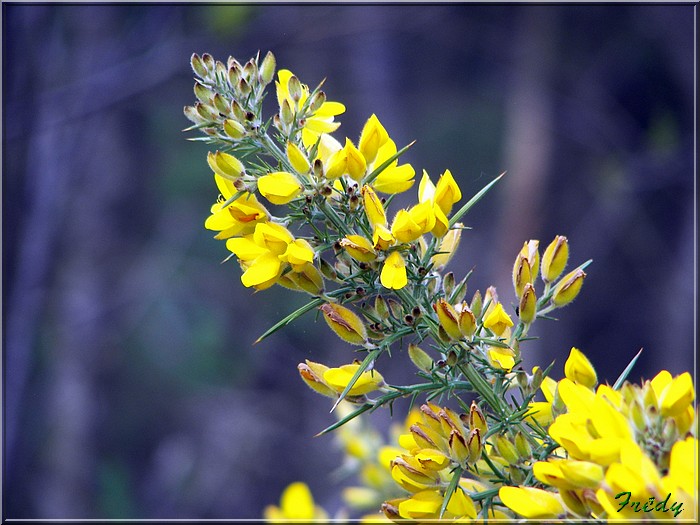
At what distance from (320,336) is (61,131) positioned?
2372mm

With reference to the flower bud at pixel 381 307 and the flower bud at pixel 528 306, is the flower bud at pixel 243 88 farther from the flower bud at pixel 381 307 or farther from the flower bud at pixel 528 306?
the flower bud at pixel 528 306

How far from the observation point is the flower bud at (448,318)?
30.0 inches

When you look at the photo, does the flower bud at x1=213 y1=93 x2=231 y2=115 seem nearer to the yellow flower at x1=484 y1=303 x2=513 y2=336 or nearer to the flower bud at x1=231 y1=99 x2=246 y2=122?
the flower bud at x1=231 y1=99 x2=246 y2=122

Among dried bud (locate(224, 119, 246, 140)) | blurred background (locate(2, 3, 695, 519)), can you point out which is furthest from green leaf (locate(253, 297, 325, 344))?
blurred background (locate(2, 3, 695, 519))

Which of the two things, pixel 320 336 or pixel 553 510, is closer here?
pixel 553 510

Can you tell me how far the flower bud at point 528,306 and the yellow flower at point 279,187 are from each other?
313 mm

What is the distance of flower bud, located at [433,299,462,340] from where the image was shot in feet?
2.50

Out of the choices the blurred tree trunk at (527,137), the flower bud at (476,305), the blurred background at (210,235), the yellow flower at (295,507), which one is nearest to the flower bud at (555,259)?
the flower bud at (476,305)

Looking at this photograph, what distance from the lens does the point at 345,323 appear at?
2.66 ft

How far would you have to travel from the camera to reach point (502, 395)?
0.81 meters

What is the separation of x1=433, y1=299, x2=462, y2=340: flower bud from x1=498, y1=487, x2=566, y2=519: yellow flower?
0.18 m

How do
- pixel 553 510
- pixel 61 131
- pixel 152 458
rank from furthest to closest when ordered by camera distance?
pixel 152 458
pixel 61 131
pixel 553 510

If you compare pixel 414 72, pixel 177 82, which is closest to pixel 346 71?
pixel 414 72

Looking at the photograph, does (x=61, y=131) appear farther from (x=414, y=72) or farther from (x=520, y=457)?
(x=520, y=457)
